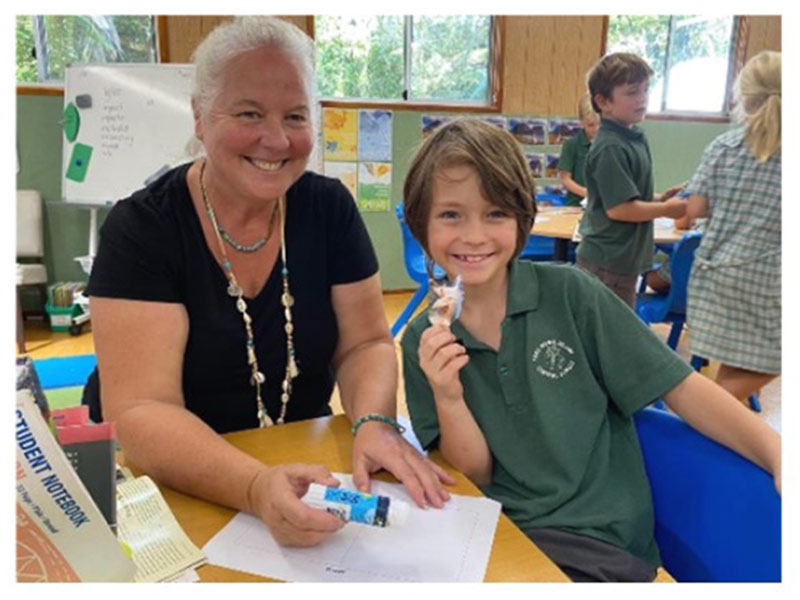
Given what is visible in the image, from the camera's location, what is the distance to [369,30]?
4934mm

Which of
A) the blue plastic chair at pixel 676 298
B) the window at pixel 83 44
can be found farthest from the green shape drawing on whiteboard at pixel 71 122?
the blue plastic chair at pixel 676 298

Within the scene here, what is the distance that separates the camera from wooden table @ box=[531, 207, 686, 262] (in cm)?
300

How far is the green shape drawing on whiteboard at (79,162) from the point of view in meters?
4.13

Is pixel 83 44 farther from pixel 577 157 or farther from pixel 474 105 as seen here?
pixel 577 157

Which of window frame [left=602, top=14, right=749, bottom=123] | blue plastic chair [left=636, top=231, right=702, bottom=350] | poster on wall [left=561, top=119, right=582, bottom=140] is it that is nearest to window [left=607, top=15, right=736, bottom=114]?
window frame [left=602, top=14, right=749, bottom=123]

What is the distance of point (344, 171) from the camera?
16.5 ft

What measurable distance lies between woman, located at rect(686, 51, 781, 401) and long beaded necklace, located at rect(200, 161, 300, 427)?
1557 mm

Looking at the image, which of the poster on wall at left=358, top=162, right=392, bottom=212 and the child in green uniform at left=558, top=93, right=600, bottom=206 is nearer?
the child in green uniform at left=558, top=93, right=600, bottom=206

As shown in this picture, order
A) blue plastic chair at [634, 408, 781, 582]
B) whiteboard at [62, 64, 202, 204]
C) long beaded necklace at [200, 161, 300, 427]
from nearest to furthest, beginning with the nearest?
blue plastic chair at [634, 408, 781, 582], long beaded necklace at [200, 161, 300, 427], whiteboard at [62, 64, 202, 204]

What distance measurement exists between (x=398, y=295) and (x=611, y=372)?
434 centimetres

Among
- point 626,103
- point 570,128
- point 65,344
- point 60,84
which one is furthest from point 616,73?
point 60,84

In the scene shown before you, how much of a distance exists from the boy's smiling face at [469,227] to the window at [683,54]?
16.4 ft

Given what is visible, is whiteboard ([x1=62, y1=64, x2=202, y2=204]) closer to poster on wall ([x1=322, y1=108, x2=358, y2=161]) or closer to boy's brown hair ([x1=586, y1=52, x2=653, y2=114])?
poster on wall ([x1=322, y1=108, x2=358, y2=161])
